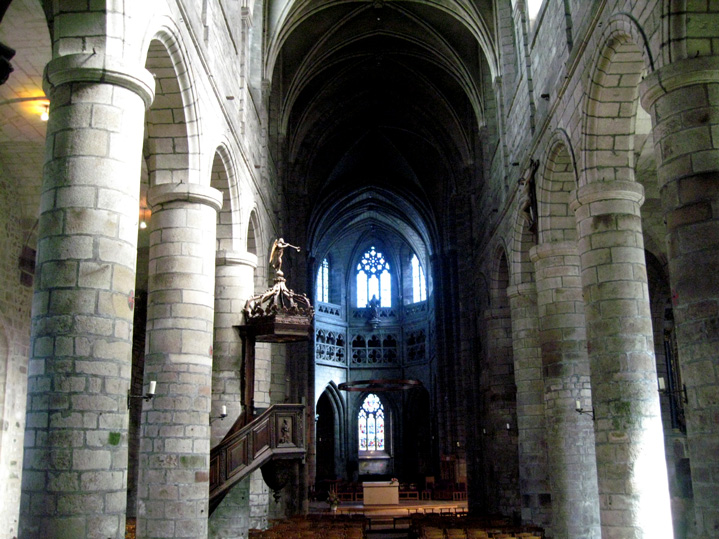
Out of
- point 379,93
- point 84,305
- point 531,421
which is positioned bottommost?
point 531,421

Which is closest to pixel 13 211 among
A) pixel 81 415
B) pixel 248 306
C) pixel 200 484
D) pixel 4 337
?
pixel 4 337

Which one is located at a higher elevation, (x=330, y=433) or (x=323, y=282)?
(x=323, y=282)

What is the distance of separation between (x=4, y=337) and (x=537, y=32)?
12.9m

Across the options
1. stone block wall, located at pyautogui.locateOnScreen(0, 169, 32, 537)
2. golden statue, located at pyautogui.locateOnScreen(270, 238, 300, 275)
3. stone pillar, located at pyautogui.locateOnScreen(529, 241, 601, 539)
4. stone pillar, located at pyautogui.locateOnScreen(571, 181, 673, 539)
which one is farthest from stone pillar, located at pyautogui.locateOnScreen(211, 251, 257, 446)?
stone pillar, located at pyautogui.locateOnScreen(571, 181, 673, 539)

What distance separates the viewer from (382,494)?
28000 mm

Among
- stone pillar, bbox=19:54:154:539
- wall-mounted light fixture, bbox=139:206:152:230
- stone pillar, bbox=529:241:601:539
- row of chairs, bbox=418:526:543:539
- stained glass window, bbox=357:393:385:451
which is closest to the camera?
stone pillar, bbox=19:54:154:539

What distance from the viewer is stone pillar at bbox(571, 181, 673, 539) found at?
10.6 metres

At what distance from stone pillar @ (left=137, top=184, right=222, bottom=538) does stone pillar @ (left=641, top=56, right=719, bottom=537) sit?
255 inches

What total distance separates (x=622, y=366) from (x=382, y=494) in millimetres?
18716

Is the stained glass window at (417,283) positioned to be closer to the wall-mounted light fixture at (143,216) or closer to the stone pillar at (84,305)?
the wall-mounted light fixture at (143,216)

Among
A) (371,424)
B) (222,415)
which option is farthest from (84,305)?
(371,424)

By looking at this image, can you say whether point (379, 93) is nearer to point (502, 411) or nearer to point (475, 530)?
point (502, 411)

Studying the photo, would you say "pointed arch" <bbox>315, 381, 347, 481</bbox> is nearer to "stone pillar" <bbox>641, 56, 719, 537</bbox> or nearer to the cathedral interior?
the cathedral interior

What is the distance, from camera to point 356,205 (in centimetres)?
3928
